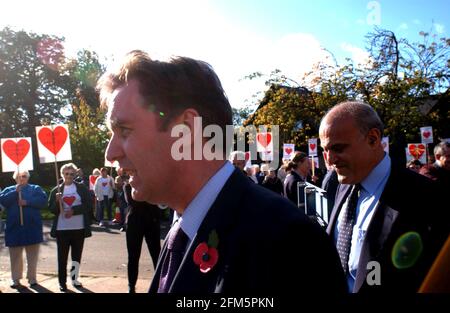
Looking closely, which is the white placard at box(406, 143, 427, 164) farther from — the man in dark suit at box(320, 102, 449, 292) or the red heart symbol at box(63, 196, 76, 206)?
the man in dark suit at box(320, 102, 449, 292)

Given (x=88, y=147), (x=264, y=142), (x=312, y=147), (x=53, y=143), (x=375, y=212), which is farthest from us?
(x=88, y=147)

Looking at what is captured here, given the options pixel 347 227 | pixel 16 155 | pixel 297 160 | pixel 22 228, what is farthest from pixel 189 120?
pixel 16 155

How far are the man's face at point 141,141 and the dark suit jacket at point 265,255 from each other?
288mm

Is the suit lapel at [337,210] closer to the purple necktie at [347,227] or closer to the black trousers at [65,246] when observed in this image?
the purple necktie at [347,227]

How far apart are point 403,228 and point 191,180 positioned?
1128 mm

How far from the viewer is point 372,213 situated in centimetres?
226

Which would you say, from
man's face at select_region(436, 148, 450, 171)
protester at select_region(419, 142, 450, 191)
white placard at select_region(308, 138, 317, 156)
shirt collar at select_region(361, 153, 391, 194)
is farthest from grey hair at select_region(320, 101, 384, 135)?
white placard at select_region(308, 138, 317, 156)

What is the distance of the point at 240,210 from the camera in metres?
1.20

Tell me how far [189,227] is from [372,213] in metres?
1.23

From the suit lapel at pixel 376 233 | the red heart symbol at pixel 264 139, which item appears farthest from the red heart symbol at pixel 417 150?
the suit lapel at pixel 376 233

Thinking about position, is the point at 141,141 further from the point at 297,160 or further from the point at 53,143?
the point at 53,143

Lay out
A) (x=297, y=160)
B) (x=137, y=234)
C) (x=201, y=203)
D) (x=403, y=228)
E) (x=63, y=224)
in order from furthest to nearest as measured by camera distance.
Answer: (x=297, y=160)
(x=63, y=224)
(x=137, y=234)
(x=403, y=228)
(x=201, y=203)
